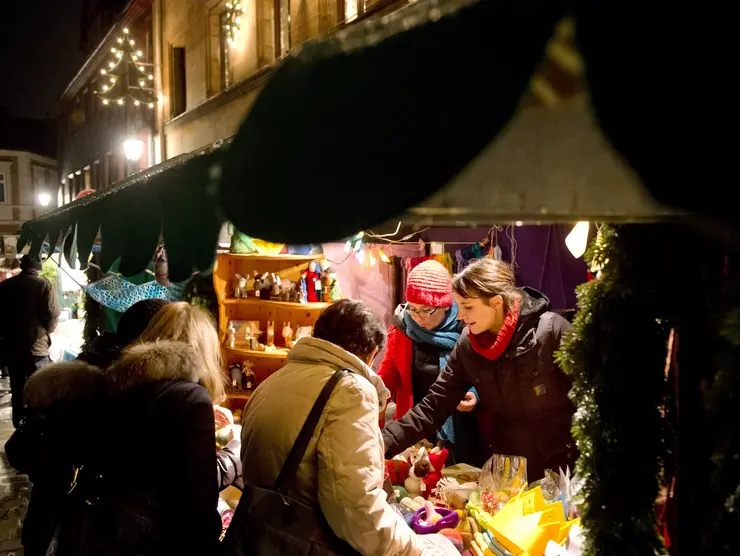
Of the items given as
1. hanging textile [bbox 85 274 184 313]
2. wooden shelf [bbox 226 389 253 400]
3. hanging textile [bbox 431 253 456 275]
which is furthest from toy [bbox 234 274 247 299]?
hanging textile [bbox 431 253 456 275]

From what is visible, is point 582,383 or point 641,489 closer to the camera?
point 641,489

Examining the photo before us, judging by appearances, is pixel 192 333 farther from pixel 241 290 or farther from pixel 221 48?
pixel 221 48

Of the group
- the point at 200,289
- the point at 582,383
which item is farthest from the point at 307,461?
the point at 200,289

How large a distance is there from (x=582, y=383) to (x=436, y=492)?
1553 mm

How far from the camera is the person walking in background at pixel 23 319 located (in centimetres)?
764

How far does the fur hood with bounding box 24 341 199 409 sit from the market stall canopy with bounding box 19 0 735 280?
1658 millimetres

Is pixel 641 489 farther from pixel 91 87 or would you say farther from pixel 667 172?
pixel 91 87

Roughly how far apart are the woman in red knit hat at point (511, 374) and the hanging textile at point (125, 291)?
12.9ft

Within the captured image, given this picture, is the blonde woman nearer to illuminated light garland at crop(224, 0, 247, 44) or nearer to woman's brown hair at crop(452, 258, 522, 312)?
woman's brown hair at crop(452, 258, 522, 312)

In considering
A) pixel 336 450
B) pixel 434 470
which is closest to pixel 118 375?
pixel 336 450

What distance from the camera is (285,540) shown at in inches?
87.6

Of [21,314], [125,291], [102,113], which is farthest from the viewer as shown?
[102,113]

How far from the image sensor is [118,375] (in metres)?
2.51

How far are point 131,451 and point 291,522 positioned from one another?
783mm
